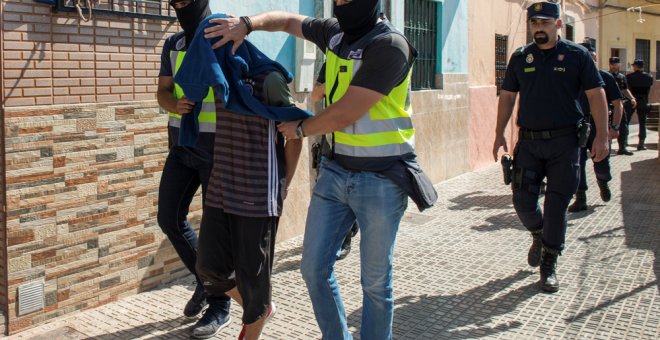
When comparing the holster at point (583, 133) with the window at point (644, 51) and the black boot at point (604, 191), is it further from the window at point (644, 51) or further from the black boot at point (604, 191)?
the window at point (644, 51)

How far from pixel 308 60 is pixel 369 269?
3257 mm

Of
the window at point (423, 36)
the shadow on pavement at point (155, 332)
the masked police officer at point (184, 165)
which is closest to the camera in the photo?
the masked police officer at point (184, 165)

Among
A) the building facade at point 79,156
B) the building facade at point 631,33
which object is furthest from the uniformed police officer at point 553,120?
the building facade at point 631,33

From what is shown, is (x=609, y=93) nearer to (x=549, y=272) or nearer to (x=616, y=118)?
(x=616, y=118)

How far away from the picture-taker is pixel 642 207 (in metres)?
A: 7.75

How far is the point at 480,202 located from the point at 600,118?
128 inches

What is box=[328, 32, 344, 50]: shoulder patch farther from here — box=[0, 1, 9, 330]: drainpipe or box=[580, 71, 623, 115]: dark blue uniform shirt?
box=[580, 71, 623, 115]: dark blue uniform shirt

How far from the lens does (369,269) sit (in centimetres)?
318

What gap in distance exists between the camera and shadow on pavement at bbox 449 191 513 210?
7.72 meters

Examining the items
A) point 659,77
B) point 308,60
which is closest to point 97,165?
point 308,60

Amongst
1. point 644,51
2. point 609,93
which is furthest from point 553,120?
point 644,51

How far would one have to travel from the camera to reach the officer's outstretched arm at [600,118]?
476 centimetres

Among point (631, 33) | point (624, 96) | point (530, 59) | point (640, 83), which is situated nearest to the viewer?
point (530, 59)

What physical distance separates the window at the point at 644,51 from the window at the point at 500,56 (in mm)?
14584
